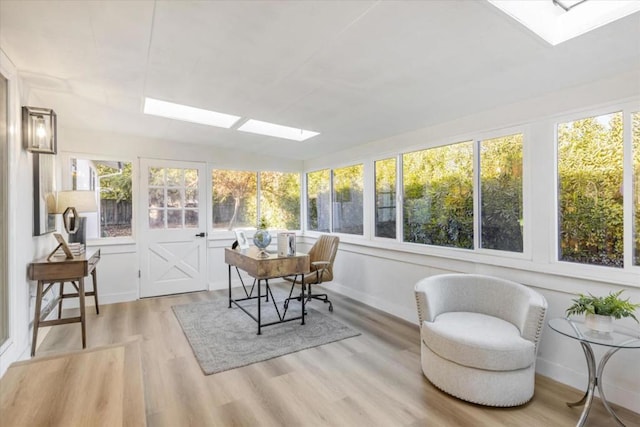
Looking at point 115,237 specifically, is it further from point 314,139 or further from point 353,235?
point 353,235

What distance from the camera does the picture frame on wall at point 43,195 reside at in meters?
2.83

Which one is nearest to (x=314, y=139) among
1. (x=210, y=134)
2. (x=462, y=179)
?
(x=210, y=134)

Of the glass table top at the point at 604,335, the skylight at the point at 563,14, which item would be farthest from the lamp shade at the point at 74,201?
the glass table top at the point at 604,335

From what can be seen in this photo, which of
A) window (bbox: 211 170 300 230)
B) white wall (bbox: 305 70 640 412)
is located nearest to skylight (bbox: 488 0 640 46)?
white wall (bbox: 305 70 640 412)

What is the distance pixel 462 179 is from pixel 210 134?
325 centimetres

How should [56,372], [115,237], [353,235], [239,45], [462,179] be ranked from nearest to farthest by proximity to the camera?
[56,372], [239,45], [462,179], [115,237], [353,235]

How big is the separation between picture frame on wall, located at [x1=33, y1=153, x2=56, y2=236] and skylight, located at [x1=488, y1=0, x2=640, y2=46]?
12.4 feet

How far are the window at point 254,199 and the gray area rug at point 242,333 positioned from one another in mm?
1612

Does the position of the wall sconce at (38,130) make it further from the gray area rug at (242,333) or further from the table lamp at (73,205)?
the gray area rug at (242,333)

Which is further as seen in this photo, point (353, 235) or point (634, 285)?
point (353, 235)

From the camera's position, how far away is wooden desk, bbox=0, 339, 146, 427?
129 cm

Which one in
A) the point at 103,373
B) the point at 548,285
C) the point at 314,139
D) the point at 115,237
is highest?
the point at 314,139

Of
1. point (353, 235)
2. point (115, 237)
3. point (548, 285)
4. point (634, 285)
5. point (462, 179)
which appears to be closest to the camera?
point (634, 285)

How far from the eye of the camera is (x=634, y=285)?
82.0 inches
